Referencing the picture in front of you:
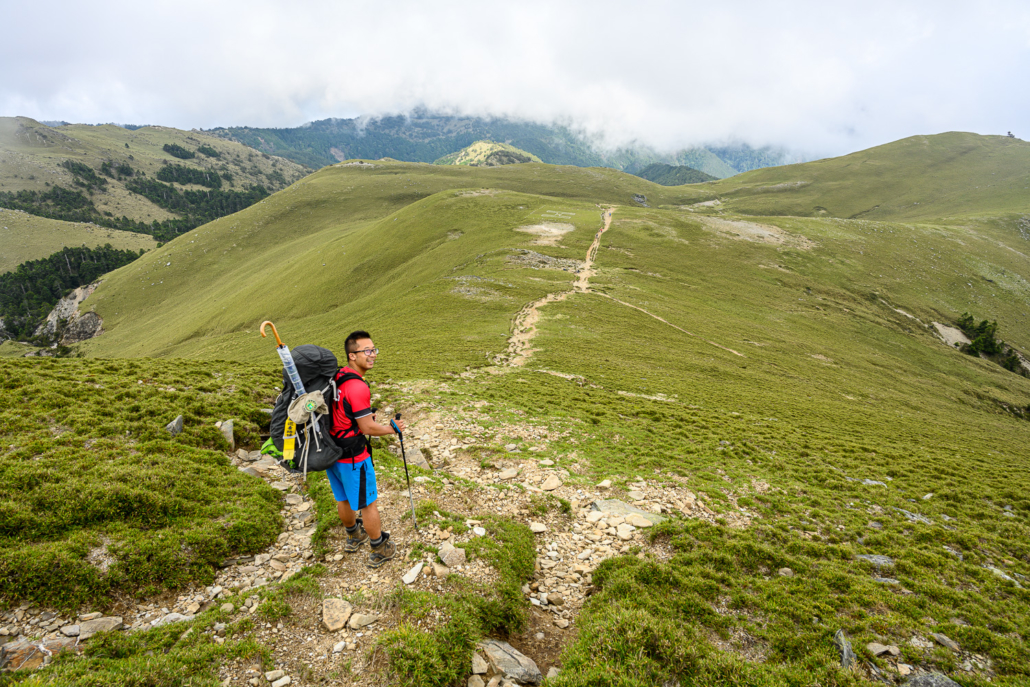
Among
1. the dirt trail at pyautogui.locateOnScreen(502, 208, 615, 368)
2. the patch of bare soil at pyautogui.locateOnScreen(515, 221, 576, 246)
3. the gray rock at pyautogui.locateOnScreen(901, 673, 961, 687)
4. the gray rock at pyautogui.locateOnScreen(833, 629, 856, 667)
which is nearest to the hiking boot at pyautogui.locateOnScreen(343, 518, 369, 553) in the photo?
the gray rock at pyautogui.locateOnScreen(833, 629, 856, 667)

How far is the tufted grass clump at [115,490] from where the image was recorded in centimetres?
675

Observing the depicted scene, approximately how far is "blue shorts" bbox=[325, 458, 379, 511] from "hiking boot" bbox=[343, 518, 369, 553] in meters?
0.87

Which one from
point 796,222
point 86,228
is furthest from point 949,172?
point 86,228

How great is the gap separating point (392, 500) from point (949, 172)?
820ft

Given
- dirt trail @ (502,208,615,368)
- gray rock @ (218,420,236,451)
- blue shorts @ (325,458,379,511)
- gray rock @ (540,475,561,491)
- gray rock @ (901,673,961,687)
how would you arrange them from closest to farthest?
1. gray rock @ (901,673,961,687)
2. blue shorts @ (325,458,379,511)
3. gray rock @ (218,420,236,451)
4. gray rock @ (540,475,561,491)
5. dirt trail @ (502,208,615,368)

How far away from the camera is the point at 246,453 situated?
12336mm

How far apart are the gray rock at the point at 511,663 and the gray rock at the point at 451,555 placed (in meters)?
1.72

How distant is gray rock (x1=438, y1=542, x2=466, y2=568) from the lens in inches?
328

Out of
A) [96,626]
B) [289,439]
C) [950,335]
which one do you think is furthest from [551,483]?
[950,335]

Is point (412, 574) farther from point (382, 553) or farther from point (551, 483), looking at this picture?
point (551, 483)

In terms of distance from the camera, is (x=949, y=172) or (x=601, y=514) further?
(x=949, y=172)

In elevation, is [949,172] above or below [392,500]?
above

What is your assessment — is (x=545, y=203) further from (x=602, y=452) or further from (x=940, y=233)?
(x=940, y=233)

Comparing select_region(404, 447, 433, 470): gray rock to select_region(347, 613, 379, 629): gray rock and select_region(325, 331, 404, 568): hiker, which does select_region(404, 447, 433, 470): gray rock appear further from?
select_region(347, 613, 379, 629): gray rock
